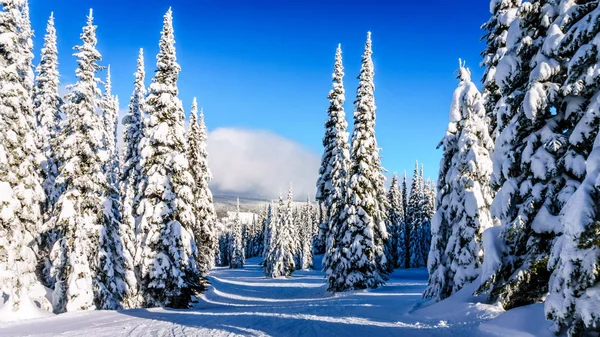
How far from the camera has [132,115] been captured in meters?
35.1

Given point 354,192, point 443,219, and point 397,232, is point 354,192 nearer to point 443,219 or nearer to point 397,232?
point 443,219

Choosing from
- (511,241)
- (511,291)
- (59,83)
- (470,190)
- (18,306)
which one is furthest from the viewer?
(59,83)

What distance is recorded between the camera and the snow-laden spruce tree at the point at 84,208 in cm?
1909

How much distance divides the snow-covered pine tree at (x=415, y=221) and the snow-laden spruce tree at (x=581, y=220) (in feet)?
206

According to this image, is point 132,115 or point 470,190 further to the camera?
point 132,115

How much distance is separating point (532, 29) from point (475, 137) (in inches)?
265

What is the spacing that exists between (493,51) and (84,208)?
20926mm

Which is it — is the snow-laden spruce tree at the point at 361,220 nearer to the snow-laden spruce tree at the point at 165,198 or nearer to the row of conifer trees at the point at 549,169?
the snow-laden spruce tree at the point at 165,198

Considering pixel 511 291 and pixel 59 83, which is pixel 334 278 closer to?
pixel 511 291

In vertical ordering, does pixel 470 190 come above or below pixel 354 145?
below

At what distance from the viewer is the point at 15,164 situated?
19875mm

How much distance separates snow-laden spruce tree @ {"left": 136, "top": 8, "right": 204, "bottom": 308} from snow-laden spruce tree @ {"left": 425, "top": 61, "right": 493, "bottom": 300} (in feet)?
42.7

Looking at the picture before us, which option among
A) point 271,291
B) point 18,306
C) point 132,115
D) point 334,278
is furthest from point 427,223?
point 18,306

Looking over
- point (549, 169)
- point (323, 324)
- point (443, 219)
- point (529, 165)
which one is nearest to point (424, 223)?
point (443, 219)
